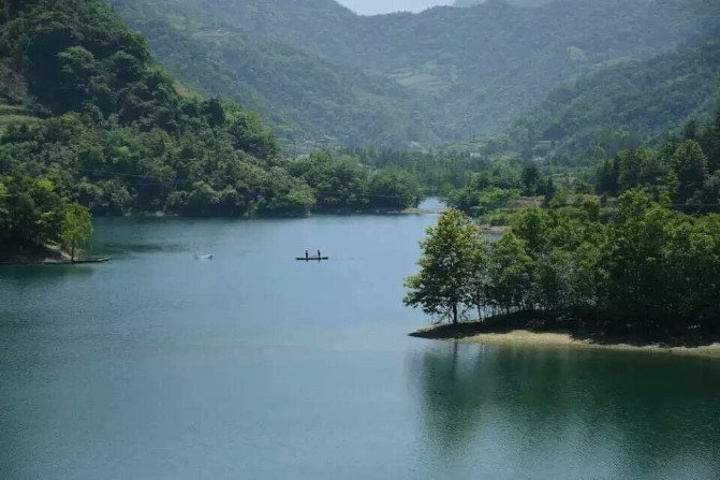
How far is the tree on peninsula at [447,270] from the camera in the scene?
76562mm

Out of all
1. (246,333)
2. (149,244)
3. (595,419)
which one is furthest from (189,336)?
(149,244)

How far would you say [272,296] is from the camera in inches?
3861

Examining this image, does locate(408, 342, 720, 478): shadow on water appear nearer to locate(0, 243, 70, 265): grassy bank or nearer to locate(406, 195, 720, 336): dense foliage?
locate(406, 195, 720, 336): dense foliage

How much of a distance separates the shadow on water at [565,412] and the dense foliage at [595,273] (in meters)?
4.43

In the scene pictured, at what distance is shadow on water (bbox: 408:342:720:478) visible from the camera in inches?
2066

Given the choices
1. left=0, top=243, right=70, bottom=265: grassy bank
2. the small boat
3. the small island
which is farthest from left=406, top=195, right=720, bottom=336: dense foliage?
left=0, top=243, right=70, bottom=265: grassy bank

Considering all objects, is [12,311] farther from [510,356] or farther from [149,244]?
[149,244]

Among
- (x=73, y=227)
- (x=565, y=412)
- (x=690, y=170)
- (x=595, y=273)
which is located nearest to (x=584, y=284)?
(x=595, y=273)

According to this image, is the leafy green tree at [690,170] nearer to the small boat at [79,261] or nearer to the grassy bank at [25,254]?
the small boat at [79,261]

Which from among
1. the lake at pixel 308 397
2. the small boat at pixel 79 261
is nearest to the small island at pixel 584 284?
the lake at pixel 308 397

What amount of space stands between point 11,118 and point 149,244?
7486cm

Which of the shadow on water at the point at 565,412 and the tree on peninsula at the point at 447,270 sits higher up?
the tree on peninsula at the point at 447,270

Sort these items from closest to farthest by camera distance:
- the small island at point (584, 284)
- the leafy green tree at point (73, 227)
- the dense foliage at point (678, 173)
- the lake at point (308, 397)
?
the lake at point (308, 397) → the small island at point (584, 284) → the leafy green tree at point (73, 227) → the dense foliage at point (678, 173)

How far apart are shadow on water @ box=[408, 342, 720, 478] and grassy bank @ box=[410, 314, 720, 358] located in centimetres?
137
